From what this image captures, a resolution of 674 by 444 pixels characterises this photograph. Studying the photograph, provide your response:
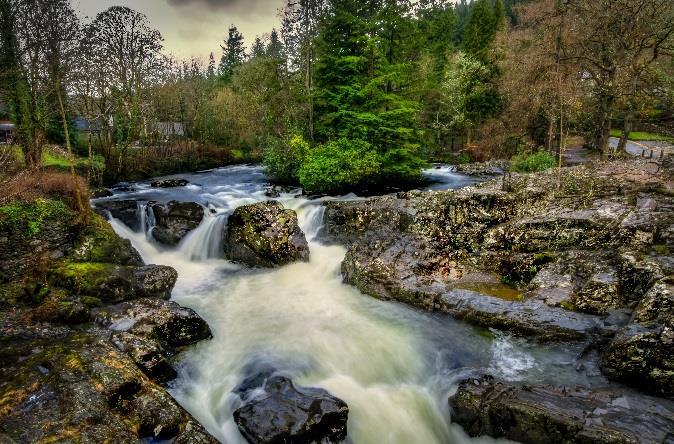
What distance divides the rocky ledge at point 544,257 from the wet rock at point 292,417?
436cm

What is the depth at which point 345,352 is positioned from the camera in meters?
9.07

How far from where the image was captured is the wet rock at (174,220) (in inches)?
623

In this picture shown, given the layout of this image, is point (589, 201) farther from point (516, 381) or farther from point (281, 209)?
point (281, 209)

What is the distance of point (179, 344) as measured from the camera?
900cm

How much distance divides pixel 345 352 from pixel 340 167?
12.6 metres

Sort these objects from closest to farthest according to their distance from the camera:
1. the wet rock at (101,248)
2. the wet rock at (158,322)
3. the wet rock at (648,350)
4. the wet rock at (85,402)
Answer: the wet rock at (85,402), the wet rock at (648,350), the wet rock at (158,322), the wet rock at (101,248)

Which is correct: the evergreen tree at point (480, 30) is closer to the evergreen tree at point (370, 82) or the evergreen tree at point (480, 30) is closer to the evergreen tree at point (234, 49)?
the evergreen tree at point (370, 82)

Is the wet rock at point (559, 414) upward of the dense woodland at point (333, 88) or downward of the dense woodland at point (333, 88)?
downward

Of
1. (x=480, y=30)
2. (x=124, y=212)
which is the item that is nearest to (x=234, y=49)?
(x=480, y=30)

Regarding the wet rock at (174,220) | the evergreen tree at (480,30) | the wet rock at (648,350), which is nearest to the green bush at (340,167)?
the wet rock at (174,220)

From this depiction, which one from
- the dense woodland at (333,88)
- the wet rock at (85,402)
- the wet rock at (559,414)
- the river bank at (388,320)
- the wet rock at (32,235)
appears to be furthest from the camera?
the dense woodland at (333,88)

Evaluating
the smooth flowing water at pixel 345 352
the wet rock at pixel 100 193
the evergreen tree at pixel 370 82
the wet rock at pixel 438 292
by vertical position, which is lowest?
the smooth flowing water at pixel 345 352

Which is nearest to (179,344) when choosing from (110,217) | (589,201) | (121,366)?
(121,366)

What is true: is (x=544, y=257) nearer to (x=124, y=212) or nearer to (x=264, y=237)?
(x=264, y=237)
